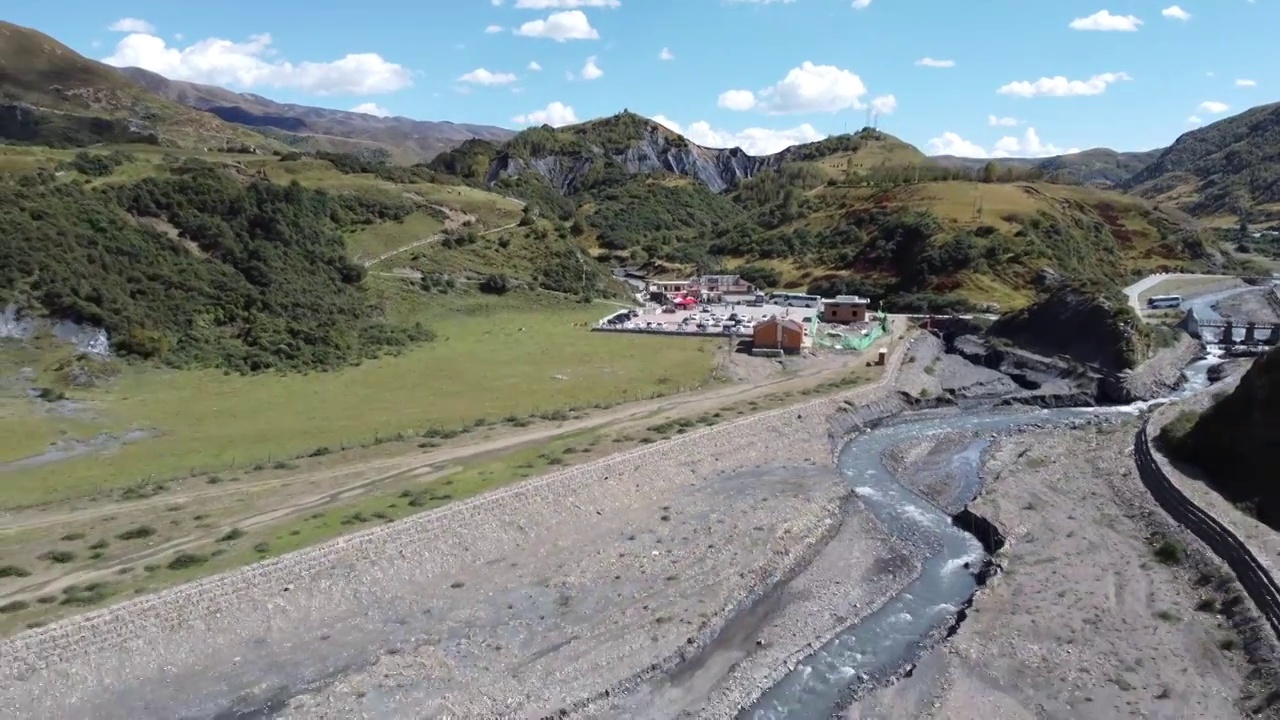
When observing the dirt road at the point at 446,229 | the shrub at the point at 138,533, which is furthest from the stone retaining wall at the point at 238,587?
the dirt road at the point at 446,229

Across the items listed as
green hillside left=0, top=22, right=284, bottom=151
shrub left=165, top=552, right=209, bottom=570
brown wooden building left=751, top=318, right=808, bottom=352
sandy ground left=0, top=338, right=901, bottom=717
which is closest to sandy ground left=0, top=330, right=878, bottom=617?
shrub left=165, top=552, right=209, bottom=570

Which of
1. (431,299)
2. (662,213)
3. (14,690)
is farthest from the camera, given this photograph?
(662,213)

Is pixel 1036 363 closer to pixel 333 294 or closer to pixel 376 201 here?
pixel 333 294

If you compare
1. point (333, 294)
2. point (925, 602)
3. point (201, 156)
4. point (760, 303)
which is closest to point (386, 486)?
point (925, 602)

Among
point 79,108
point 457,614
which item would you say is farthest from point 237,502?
point 79,108

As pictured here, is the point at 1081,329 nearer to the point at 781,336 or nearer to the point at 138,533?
the point at 781,336

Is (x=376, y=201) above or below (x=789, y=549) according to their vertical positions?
above
